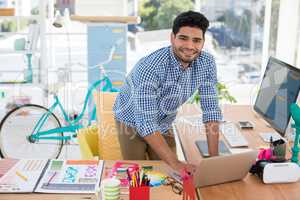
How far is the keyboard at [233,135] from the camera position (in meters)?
2.20

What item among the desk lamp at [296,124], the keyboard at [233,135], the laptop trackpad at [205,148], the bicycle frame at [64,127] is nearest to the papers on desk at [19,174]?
the laptop trackpad at [205,148]

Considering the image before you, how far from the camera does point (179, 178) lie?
5.51 ft

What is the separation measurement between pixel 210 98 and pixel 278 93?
1.34 feet

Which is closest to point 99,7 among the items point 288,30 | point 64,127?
point 64,127

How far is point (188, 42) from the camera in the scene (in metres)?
1.81

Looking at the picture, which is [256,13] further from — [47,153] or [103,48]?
[47,153]

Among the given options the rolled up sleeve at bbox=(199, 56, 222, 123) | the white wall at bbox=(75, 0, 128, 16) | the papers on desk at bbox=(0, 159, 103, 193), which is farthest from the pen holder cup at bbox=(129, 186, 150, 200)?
the white wall at bbox=(75, 0, 128, 16)

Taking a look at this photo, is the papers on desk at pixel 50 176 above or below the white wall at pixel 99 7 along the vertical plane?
below

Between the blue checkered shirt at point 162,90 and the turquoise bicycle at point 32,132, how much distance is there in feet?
5.79

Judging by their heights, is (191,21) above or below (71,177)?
above

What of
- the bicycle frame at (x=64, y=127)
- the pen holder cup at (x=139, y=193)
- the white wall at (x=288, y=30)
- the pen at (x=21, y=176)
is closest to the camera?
the pen holder cup at (x=139, y=193)

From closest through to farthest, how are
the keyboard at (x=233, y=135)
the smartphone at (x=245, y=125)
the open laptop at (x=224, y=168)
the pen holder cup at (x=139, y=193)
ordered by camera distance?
the pen holder cup at (x=139, y=193), the open laptop at (x=224, y=168), the keyboard at (x=233, y=135), the smartphone at (x=245, y=125)

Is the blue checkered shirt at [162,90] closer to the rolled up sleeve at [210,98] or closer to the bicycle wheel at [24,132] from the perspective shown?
the rolled up sleeve at [210,98]

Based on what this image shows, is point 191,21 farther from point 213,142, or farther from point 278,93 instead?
point 278,93
